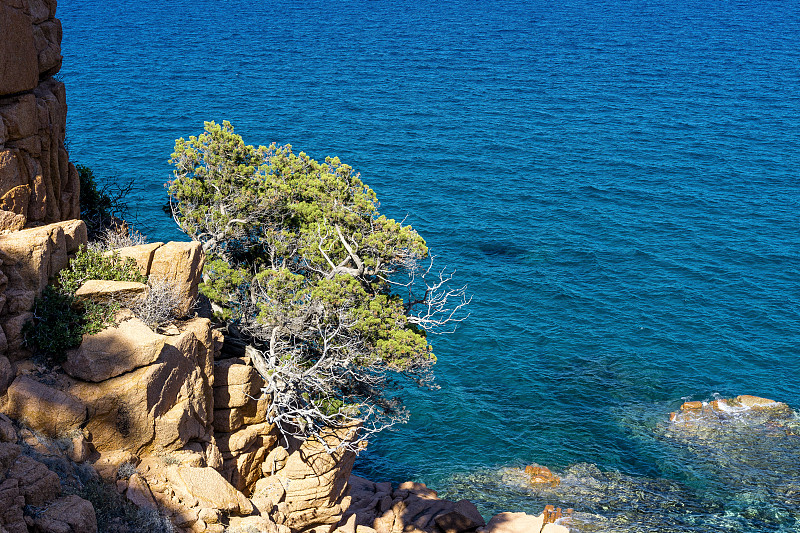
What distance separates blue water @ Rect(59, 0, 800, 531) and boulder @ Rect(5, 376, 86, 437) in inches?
970

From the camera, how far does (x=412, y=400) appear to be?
47344mm

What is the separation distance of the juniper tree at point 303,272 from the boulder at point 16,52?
7124 millimetres

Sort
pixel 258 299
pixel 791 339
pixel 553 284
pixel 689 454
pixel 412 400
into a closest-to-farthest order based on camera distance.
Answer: pixel 258 299
pixel 689 454
pixel 412 400
pixel 791 339
pixel 553 284

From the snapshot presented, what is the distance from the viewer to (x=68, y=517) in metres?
14.9

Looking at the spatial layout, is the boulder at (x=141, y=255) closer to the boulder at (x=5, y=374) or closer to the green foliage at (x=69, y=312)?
the green foliage at (x=69, y=312)

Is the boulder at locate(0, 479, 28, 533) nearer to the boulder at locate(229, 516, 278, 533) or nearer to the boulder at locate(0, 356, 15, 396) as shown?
the boulder at locate(0, 356, 15, 396)

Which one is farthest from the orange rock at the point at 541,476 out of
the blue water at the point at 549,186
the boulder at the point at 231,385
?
the boulder at the point at 231,385

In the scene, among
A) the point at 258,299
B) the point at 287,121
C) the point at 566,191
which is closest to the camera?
the point at 258,299

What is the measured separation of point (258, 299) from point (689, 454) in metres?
30.5

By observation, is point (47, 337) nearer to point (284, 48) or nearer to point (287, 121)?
point (287, 121)

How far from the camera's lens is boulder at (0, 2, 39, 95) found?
21.3 meters

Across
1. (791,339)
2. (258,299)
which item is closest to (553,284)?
(791,339)

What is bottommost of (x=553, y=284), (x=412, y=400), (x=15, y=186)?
(x=412, y=400)

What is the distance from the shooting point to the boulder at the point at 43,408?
17.9 m
